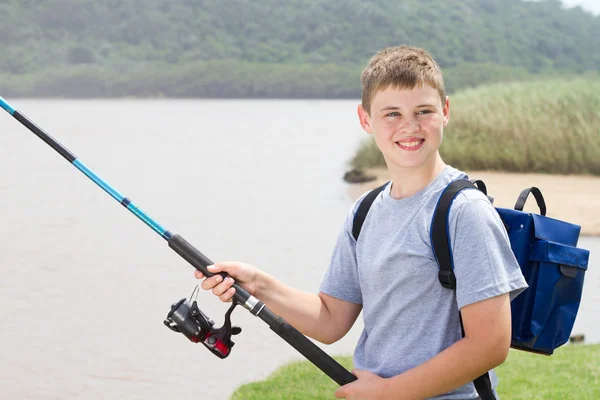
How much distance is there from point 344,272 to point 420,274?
317mm

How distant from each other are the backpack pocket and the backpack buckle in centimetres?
20

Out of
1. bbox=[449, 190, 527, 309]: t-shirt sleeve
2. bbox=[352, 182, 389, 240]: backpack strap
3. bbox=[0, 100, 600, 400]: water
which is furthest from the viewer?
bbox=[0, 100, 600, 400]: water

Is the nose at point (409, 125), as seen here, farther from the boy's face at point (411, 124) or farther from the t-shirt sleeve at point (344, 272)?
the t-shirt sleeve at point (344, 272)

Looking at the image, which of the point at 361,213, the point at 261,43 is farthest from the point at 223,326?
the point at 261,43

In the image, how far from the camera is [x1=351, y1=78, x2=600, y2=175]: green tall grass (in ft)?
48.2

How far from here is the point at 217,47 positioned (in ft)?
249

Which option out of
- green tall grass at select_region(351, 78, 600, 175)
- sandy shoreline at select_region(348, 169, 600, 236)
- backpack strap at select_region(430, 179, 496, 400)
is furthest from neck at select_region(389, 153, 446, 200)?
green tall grass at select_region(351, 78, 600, 175)

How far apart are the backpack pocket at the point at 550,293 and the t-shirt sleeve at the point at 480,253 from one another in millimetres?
130

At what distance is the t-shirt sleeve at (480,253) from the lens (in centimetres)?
155

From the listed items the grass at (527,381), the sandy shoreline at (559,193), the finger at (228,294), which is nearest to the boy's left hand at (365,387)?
the finger at (228,294)

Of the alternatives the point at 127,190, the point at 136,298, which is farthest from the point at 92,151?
the point at 136,298

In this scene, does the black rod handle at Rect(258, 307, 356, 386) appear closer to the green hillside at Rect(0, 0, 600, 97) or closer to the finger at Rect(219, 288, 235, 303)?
the finger at Rect(219, 288, 235, 303)

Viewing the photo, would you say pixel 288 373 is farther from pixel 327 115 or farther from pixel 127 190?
pixel 327 115

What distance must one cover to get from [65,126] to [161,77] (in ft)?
84.2
